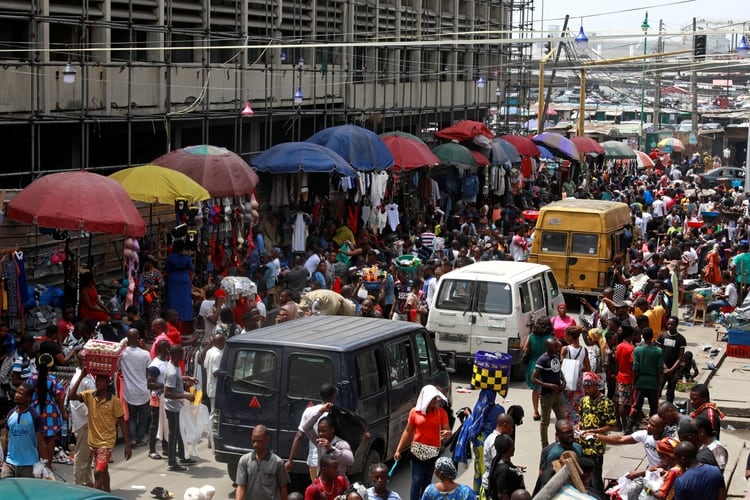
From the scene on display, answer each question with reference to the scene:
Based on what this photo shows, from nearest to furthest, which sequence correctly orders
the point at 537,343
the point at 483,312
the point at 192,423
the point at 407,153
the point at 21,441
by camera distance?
the point at 21,441
the point at 192,423
the point at 537,343
the point at 483,312
the point at 407,153

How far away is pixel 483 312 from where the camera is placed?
56.0 ft

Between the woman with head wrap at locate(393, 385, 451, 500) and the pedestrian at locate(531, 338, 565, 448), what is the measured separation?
2779 mm

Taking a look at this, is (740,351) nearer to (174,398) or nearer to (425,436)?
(425,436)

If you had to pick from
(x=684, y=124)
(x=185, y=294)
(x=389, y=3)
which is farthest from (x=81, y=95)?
(x=684, y=124)

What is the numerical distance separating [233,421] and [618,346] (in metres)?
5.33

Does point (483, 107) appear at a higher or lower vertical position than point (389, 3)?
lower

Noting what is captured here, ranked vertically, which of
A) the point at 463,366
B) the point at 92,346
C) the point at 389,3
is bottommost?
the point at 463,366

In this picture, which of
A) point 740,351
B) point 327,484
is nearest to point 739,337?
point 740,351

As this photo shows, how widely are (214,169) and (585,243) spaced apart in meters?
7.83

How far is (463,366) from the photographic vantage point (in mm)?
17422

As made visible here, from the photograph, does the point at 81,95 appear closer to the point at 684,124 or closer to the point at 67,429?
the point at 67,429

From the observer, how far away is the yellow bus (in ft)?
75.1

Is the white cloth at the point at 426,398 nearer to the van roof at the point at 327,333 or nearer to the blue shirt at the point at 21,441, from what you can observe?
the van roof at the point at 327,333

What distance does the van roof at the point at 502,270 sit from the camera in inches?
685
